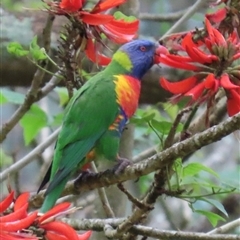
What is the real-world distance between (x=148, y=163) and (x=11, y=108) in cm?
238

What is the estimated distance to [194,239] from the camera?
93cm

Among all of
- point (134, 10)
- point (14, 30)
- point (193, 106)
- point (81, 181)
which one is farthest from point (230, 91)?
point (14, 30)

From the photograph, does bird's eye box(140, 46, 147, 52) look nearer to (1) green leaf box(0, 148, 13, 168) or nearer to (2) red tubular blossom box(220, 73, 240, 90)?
(2) red tubular blossom box(220, 73, 240, 90)

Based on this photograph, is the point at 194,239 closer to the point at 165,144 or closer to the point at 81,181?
the point at 165,144

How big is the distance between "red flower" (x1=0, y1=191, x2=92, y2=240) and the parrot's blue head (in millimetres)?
627

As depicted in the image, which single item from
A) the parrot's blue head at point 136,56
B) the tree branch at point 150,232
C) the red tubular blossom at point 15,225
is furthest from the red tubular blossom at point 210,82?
the parrot's blue head at point 136,56

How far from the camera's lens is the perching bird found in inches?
47.8

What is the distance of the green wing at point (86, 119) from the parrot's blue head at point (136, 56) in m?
0.09

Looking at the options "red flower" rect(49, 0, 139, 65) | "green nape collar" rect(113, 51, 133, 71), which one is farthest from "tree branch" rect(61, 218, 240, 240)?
"green nape collar" rect(113, 51, 133, 71)

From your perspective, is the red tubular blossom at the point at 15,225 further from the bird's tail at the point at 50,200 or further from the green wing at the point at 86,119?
the green wing at the point at 86,119

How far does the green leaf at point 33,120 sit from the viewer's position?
1624mm

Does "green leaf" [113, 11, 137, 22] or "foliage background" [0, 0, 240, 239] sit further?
"foliage background" [0, 0, 240, 239]

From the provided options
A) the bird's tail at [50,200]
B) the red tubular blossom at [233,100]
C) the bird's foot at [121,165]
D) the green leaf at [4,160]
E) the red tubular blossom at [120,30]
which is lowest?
the green leaf at [4,160]

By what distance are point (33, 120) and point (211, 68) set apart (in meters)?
0.85
